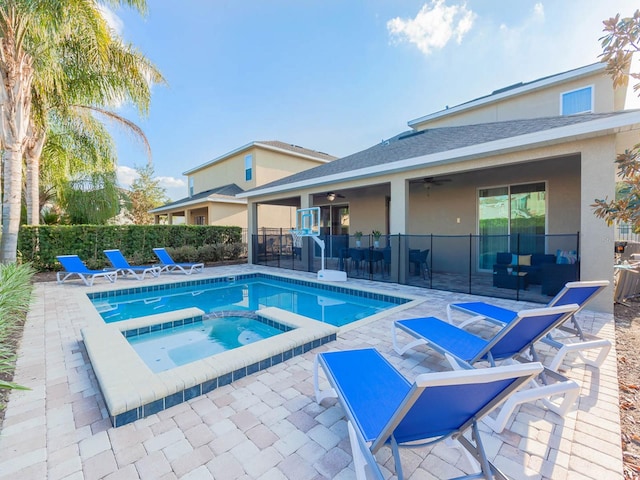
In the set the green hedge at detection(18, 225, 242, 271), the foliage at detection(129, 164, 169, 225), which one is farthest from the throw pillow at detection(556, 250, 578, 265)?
the foliage at detection(129, 164, 169, 225)

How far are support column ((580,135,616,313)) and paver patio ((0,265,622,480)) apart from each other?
11.8 ft

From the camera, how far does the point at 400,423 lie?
167 cm

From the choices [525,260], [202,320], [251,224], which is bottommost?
[202,320]

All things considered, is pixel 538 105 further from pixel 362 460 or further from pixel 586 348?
pixel 362 460

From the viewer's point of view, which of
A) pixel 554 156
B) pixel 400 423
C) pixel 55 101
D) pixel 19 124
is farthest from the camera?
pixel 55 101

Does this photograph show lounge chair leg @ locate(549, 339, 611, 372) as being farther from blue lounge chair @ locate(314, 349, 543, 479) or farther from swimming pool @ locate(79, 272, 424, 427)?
swimming pool @ locate(79, 272, 424, 427)

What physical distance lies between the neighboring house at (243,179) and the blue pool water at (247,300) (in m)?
8.73

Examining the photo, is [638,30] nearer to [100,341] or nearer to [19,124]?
[100,341]

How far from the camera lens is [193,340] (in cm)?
518

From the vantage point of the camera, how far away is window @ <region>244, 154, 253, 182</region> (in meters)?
19.8

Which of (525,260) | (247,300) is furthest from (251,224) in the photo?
(525,260)

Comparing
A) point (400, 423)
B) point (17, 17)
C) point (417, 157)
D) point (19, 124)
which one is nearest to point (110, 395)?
point (400, 423)

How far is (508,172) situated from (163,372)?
1072 centimetres

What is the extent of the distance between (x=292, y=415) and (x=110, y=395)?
1.63 m
